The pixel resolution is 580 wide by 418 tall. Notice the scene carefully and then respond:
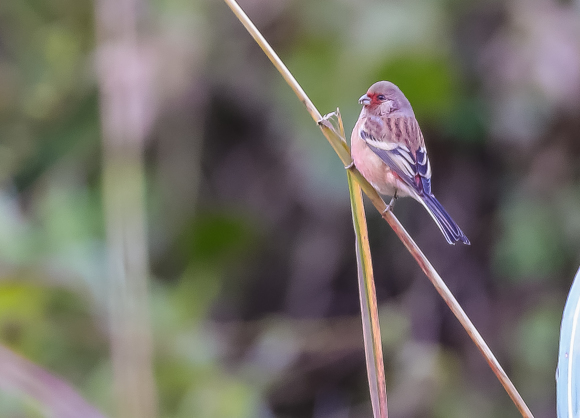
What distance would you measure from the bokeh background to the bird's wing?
755 mm

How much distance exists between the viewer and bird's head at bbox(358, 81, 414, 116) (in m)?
1.90

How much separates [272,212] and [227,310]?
0.63 m

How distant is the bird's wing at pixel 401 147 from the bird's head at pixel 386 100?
0.03 metres

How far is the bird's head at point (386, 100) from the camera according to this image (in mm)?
1896

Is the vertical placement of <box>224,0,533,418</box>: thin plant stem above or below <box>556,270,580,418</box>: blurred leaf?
above

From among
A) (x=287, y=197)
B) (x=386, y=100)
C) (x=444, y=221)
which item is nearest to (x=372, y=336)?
(x=444, y=221)

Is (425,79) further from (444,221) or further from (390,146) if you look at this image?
(444,221)

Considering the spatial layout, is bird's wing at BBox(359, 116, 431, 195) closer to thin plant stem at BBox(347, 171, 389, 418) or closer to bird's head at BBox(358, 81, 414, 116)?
bird's head at BBox(358, 81, 414, 116)

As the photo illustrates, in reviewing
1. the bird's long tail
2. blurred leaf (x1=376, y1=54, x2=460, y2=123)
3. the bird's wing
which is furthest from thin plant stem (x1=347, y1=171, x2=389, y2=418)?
blurred leaf (x1=376, y1=54, x2=460, y2=123)

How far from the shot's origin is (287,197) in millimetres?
3207

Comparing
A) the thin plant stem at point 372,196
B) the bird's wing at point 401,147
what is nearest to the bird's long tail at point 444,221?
the bird's wing at point 401,147

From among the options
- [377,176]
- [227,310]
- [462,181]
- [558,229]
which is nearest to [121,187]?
[377,176]

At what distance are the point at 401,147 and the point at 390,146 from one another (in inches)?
1.6

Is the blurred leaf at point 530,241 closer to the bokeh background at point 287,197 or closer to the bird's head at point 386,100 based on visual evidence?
the bokeh background at point 287,197
